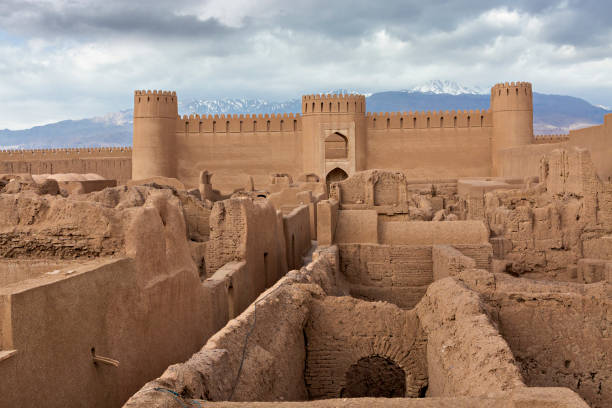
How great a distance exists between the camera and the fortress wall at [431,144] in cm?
3406

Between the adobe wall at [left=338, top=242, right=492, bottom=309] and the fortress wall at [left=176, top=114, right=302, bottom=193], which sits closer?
the adobe wall at [left=338, top=242, right=492, bottom=309]

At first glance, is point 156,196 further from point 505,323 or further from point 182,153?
point 182,153

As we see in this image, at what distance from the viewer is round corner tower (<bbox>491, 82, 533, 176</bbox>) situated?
33.0m

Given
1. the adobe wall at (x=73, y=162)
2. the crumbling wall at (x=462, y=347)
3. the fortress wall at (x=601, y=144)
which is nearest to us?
the crumbling wall at (x=462, y=347)

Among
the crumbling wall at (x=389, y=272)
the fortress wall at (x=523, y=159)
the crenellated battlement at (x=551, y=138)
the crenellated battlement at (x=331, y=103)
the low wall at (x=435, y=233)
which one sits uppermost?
the crenellated battlement at (x=331, y=103)

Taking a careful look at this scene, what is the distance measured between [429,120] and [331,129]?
5.69 m

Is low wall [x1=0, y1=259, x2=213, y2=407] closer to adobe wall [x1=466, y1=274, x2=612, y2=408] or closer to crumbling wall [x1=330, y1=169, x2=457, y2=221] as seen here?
adobe wall [x1=466, y1=274, x2=612, y2=408]

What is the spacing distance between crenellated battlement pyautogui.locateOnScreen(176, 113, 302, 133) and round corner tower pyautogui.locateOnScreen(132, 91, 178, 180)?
116 centimetres

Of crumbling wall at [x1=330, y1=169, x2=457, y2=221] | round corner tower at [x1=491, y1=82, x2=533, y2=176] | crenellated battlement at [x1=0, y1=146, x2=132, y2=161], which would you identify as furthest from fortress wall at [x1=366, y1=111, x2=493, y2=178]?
crumbling wall at [x1=330, y1=169, x2=457, y2=221]

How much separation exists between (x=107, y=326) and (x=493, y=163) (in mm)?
31624

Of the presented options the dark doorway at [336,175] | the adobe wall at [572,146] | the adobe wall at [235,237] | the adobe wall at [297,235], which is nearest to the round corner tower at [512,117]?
the adobe wall at [572,146]

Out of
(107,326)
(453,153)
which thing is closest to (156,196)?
(107,326)

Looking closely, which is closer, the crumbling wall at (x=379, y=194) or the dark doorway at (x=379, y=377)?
the dark doorway at (x=379, y=377)

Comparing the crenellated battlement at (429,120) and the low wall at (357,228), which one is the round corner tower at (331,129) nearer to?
the crenellated battlement at (429,120)
